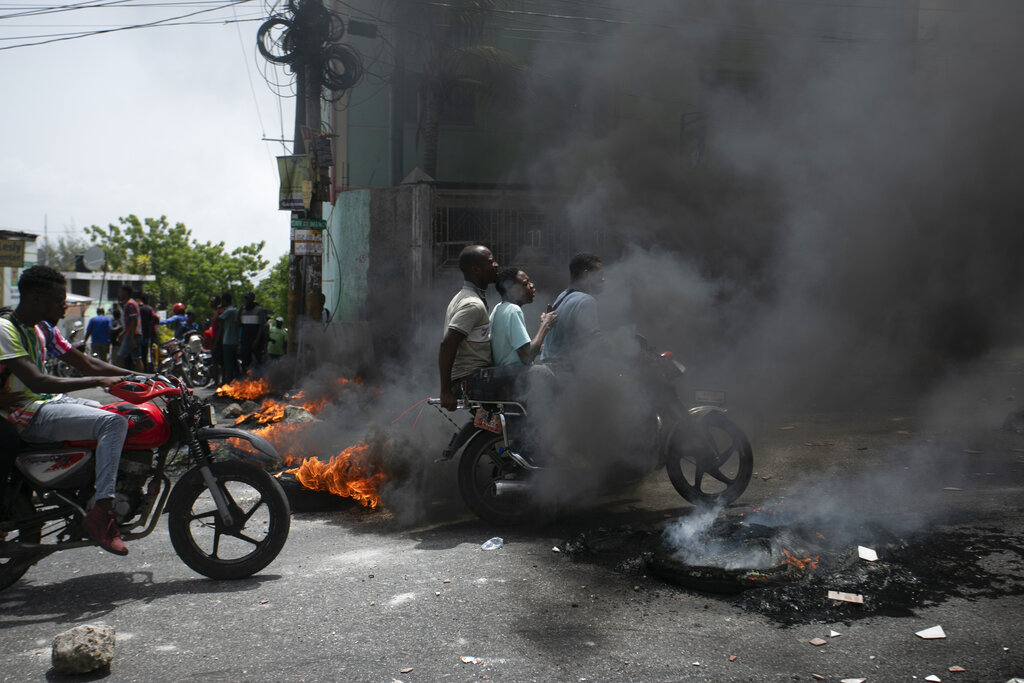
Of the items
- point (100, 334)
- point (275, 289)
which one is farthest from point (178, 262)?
point (100, 334)

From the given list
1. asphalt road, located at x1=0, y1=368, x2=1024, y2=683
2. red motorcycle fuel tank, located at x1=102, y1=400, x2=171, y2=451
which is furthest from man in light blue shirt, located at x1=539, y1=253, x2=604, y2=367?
red motorcycle fuel tank, located at x1=102, y1=400, x2=171, y2=451

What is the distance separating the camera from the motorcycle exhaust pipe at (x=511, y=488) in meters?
4.41

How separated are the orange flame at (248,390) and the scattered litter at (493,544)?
22.3ft

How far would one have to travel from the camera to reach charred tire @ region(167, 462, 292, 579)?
12.3 ft

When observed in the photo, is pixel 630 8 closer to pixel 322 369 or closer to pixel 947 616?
pixel 322 369

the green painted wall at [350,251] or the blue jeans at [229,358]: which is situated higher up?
the green painted wall at [350,251]

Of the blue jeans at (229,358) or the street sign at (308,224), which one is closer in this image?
the street sign at (308,224)

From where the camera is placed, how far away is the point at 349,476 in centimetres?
520

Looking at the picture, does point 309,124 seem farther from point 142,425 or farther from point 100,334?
point 142,425

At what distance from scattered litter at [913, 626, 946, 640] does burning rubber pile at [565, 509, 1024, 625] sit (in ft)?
0.52

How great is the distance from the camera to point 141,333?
12.5 m

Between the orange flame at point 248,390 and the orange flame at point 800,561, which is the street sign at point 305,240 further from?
the orange flame at point 800,561

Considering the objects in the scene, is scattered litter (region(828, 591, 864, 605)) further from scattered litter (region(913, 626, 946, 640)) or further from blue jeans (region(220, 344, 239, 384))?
blue jeans (region(220, 344, 239, 384))

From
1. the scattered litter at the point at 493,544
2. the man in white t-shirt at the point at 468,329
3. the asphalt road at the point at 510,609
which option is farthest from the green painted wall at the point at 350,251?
the scattered litter at the point at 493,544
